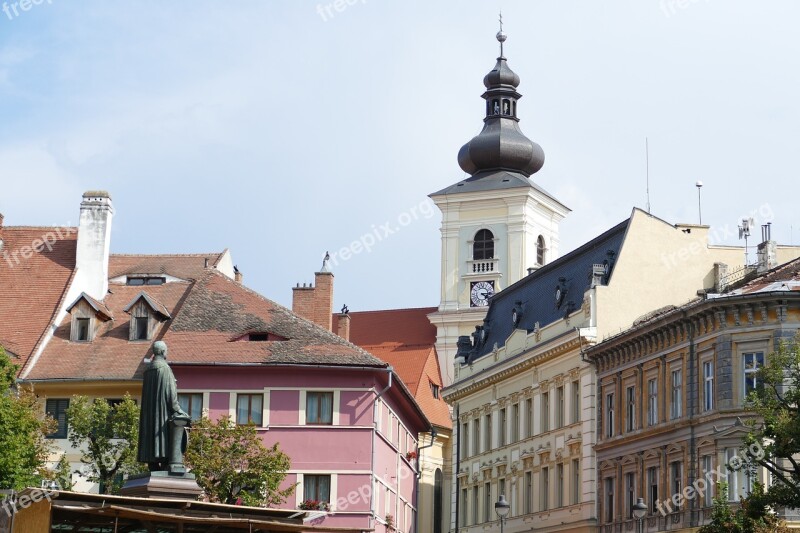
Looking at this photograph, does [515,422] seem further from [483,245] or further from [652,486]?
[483,245]

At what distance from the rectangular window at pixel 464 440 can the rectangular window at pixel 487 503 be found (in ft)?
12.0

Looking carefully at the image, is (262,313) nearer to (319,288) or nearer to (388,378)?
(388,378)

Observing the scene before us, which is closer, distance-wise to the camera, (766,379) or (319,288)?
(766,379)

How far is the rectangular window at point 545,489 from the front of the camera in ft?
213

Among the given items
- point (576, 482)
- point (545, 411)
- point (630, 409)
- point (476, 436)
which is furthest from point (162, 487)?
point (476, 436)

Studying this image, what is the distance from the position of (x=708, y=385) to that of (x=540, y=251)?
5421 cm

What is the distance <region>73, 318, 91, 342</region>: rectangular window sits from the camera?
6091 centimetres

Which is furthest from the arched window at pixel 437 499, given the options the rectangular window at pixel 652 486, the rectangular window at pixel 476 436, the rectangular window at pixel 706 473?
the rectangular window at pixel 706 473

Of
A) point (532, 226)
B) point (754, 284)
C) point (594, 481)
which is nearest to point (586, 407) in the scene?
point (594, 481)

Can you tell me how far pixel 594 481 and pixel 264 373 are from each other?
41.7ft

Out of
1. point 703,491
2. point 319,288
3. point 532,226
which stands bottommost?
point 703,491

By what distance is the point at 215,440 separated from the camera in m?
53.0

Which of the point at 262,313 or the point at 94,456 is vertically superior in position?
the point at 262,313

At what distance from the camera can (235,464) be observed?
52.5 m
